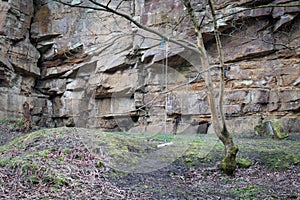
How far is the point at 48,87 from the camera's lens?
14.4 m

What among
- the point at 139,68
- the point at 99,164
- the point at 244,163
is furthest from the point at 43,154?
the point at 139,68

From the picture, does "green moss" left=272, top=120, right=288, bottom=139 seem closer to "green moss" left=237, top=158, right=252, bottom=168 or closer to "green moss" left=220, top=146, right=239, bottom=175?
"green moss" left=237, top=158, right=252, bottom=168

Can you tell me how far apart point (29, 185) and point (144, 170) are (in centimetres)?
186

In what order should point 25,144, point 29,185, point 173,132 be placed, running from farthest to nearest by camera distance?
point 173,132 → point 25,144 → point 29,185

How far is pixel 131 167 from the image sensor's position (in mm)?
4457

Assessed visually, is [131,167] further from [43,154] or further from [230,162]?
[230,162]

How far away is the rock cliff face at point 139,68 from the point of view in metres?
9.77

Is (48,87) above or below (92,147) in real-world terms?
above

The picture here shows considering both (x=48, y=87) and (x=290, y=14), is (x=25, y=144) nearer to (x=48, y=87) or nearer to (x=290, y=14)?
(x=290, y=14)

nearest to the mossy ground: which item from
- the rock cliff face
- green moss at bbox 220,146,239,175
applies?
green moss at bbox 220,146,239,175

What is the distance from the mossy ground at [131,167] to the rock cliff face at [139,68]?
2.99 m

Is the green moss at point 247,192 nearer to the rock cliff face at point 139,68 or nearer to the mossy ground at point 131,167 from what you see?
the mossy ground at point 131,167

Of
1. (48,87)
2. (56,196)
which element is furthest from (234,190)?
(48,87)

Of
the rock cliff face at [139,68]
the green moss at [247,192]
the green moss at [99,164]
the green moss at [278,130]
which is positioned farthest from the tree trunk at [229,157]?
the green moss at [278,130]
